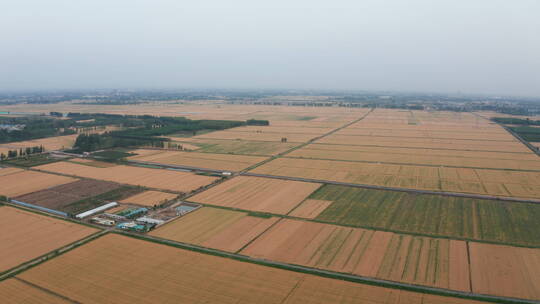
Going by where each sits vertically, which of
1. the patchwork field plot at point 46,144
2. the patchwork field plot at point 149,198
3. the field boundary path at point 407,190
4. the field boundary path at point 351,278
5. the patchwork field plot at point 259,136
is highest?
the patchwork field plot at point 259,136

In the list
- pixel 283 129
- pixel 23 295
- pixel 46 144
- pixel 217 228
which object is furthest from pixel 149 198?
pixel 283 129

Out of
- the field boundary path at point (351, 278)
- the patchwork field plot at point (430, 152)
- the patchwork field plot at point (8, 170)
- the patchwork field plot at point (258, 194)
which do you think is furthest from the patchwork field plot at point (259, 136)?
the field boundary path at point (351, 278)

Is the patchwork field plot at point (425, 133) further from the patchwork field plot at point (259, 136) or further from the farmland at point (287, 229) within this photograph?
the farmland at point (287, 229)

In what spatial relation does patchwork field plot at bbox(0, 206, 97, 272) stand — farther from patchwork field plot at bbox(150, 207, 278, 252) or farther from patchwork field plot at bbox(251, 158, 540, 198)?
patchwork field plot at bbox(251, 158, 540, 198)

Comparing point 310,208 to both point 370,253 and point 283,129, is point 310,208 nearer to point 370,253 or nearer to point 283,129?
point 370,253

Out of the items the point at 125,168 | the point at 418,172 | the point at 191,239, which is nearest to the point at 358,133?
the point at 418,172

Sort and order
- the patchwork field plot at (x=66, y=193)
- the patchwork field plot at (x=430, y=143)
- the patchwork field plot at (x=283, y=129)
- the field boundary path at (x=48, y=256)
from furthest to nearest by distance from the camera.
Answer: the patchwork field plot at (x=283, y=129)
the patchwork field plot at (x=430, y=143)
the patchwork field plot at (x=66, y=193)
the field boundary path at (x=48, y=256)
